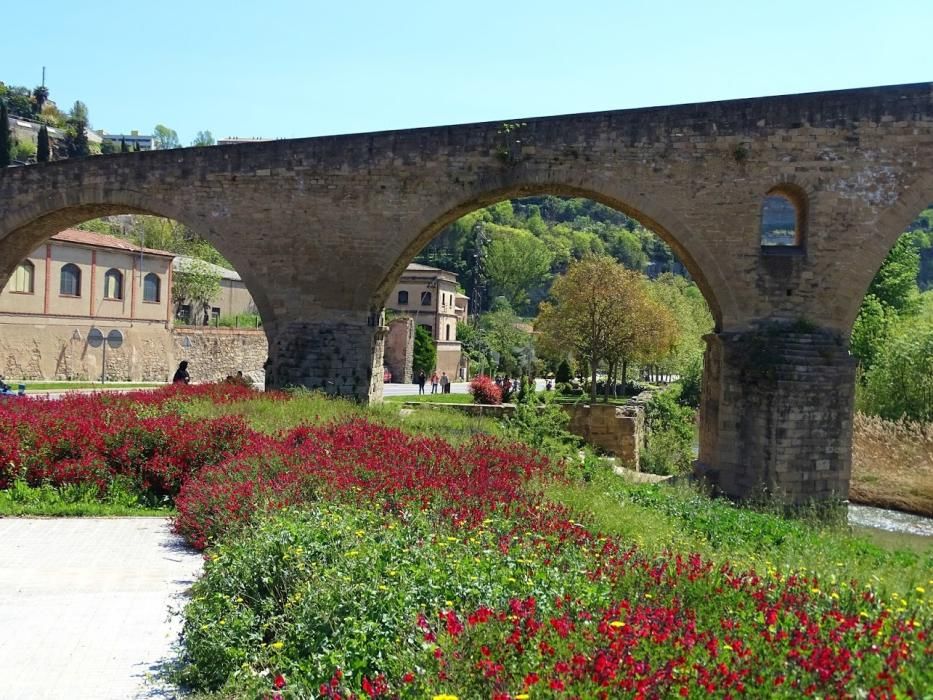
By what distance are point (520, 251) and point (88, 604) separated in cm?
7865

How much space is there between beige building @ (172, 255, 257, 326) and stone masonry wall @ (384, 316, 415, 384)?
21.6 ft

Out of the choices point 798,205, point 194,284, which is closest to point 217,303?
point 194,284

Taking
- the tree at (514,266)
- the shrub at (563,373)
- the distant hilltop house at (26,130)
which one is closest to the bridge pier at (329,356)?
the shrub at (563,373)

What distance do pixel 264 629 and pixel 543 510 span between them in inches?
97.9

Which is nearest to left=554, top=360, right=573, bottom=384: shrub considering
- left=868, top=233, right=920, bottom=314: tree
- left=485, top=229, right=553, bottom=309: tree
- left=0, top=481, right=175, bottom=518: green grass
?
left=868, top=233, right=920, bottom=314: tree

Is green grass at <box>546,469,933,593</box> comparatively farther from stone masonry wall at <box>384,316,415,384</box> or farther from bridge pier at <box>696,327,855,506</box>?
stone masonry wall at <box>384,316,415,384</box>

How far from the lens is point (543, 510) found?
6.36 m

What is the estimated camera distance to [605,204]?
15227 mm

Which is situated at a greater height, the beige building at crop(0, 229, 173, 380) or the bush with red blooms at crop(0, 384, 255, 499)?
the beige building at crop(0, 229, 173, 380)

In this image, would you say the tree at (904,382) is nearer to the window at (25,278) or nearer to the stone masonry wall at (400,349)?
the stone masonry wall at (400,349)

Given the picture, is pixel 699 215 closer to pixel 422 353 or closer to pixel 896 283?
pixel 896 283

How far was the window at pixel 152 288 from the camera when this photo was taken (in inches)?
1251

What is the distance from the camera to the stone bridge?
532 inches

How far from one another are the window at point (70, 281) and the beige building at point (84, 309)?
30 mm
